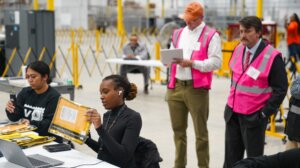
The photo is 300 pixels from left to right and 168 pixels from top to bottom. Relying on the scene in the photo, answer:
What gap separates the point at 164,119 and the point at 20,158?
5.24 meters

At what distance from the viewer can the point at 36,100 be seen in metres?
4.48

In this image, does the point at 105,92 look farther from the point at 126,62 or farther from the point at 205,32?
the point at 126,62

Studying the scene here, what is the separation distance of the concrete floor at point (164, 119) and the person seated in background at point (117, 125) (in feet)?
6.75

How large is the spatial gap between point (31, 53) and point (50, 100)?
7.99 metres

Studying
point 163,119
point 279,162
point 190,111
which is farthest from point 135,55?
point 279,162

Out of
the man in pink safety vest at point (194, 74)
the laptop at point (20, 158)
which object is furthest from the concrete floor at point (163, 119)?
the laptop at point (20, 158)

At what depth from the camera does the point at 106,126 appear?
358 cm

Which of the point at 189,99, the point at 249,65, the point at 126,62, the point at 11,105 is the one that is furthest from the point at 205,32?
the point at 126,62

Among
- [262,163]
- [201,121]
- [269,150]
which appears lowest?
[269,150]

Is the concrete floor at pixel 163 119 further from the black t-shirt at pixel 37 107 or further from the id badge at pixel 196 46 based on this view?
the black t-shirt at pixel 37 107

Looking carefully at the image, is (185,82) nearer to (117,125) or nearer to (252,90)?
(252,90)

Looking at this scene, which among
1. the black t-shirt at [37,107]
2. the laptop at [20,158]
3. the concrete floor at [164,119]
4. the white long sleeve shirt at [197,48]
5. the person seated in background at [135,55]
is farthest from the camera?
the person seated in background at [135,55]

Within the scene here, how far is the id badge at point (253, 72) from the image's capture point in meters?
3.91

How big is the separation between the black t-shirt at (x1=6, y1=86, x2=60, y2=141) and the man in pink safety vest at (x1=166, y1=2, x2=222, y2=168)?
1138mm
